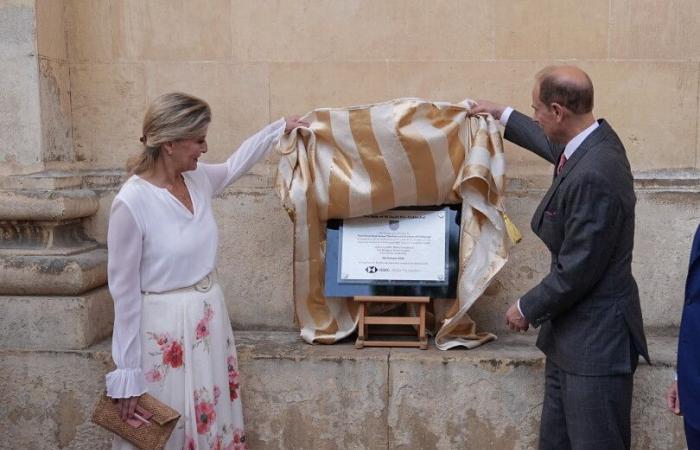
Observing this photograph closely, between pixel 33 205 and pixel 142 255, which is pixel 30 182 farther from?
pixel 142 255

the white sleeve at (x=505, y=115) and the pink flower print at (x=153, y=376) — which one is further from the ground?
the white sleeve at (x=505, y=115)

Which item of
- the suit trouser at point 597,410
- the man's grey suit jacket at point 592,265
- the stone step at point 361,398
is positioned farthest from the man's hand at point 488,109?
the suit trouser at point 597,410

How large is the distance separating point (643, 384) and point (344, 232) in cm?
159

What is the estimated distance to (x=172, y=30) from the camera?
14.6 feet

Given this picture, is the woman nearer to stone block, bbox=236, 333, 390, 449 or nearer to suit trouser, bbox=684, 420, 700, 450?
stone block, bbox=236, 333, 390, 449

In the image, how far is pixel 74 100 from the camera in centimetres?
454

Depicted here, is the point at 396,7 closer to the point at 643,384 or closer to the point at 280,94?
the point at 280,94

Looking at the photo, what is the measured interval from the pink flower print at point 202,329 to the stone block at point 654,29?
101 inches

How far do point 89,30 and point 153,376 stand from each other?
226cm

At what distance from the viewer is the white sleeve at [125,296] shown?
2.93m

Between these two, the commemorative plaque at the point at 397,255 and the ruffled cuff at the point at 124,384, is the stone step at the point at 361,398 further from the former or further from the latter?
the ruffled cuff at the point at 124,384

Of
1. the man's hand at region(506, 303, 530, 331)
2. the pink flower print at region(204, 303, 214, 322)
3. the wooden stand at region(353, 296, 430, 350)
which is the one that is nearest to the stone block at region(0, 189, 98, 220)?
the pink flower print at region(204, 303, 214, 322)

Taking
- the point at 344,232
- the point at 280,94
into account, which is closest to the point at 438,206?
the point at 344,232

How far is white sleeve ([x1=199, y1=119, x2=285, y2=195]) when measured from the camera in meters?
3.56
